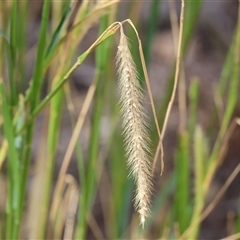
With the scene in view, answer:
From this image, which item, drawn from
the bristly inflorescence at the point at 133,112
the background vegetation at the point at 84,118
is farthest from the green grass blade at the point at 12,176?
the bristly inflorescence at the point at 133,112

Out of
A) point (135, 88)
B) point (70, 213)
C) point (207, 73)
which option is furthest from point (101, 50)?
point (207, 73)

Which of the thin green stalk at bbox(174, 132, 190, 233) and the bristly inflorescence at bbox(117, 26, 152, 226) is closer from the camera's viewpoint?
the bristly inflorescence at bbox(117, 26, 152, 226)

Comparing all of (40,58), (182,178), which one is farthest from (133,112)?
(182,178)

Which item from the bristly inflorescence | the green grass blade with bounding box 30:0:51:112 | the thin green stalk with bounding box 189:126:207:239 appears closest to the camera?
the bristly inflorescence

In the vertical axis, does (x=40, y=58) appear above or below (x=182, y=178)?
above

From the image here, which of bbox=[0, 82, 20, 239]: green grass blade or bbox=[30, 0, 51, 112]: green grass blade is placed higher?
bbox=[30, 0, 51, 112]: green grass blade

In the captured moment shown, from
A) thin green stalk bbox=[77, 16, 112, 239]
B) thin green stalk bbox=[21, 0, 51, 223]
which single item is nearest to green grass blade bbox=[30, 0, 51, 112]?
thin green stalk bbox=[21, 0, 51, 223]

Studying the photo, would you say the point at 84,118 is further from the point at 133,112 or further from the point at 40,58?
the point at 133,112

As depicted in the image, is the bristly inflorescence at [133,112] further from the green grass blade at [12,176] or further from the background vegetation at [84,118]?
the green grass blade at [12,176]

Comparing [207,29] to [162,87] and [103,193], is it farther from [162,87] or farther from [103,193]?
[103,193]

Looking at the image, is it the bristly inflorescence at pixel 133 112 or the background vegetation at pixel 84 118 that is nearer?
the bristly inflorescence at pixel 133 112

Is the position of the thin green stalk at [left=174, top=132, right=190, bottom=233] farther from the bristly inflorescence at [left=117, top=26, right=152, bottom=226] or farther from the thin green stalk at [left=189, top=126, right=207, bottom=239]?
the bristly inflorescence at [left=117, top=26, right=152, bottom=226]
